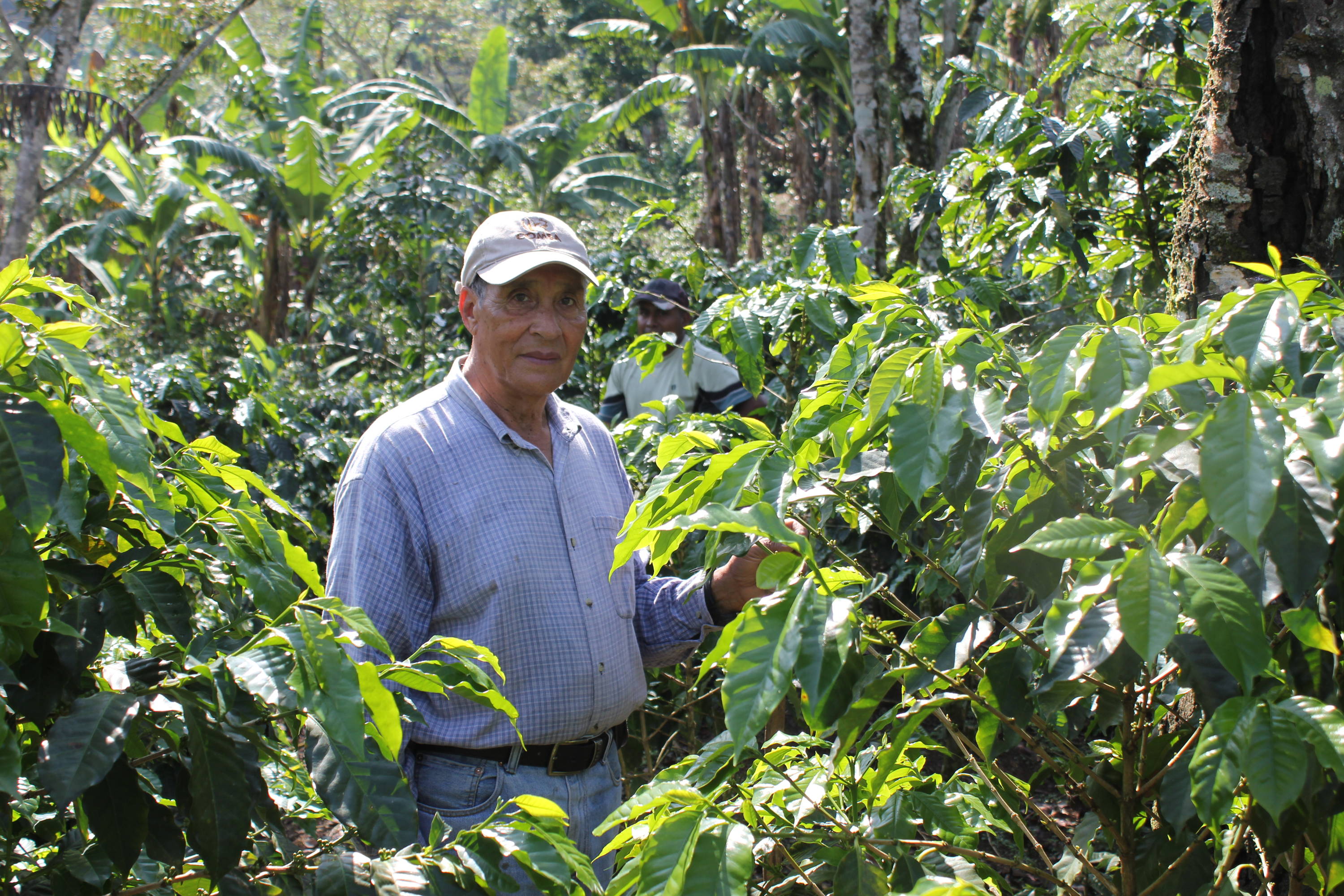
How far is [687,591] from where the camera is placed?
1666 millimetres

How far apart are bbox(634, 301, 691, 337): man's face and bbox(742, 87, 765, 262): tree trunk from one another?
417 inches

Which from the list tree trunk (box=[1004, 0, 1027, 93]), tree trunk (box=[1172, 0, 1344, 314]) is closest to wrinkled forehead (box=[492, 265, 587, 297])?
tree trunk (box=[1172, 0, 1344, 314])

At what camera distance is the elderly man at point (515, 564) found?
79.1 inches

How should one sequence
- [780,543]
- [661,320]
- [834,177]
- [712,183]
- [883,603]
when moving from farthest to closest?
[834,177] → [712,183] → [661,320] → [883,603] → [780,543]

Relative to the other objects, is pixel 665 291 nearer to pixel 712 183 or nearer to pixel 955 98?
pixel 955 98

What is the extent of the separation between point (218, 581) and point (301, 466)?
4.22 metres

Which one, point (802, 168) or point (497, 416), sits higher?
point (802, 168)

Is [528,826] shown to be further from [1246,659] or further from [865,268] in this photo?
[865,268]

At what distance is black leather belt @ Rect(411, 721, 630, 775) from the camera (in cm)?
202

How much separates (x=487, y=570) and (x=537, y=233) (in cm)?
76

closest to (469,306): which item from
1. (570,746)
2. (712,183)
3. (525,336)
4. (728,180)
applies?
(525,336)

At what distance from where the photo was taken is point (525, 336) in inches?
89.7

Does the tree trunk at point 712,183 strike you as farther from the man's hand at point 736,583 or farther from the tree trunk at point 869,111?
the man's hand at point 736,583

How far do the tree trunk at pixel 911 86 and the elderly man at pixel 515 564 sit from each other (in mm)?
3034
